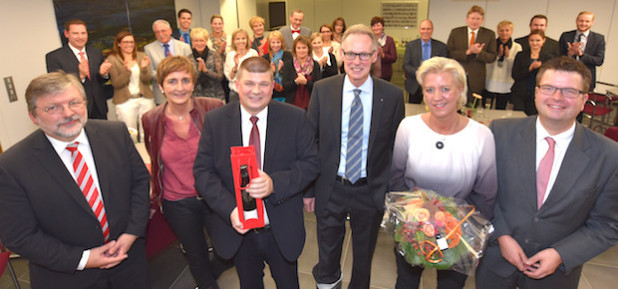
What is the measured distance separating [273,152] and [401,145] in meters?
0.80

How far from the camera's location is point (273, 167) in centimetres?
226

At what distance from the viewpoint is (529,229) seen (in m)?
2.04

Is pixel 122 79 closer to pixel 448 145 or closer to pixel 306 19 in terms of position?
pixel 448 145

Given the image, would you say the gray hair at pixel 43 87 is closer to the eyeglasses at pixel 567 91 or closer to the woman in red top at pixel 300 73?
the eyeglasses at pixel 567 91

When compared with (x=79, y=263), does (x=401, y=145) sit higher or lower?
higher

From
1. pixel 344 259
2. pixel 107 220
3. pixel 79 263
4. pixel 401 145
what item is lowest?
pixel 344 259

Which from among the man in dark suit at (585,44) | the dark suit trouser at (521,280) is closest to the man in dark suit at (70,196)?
the dark suit trouser at (521,280)

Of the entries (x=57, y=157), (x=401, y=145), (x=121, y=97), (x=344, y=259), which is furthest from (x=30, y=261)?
(x=121, y=97)

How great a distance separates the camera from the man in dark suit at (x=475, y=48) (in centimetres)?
614

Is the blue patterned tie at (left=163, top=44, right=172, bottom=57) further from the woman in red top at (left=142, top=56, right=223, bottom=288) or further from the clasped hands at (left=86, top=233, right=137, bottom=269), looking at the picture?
the clasped hands at (left=86, top=233, right=137, bottom=269)

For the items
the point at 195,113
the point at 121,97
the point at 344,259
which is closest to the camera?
the point at 195,113

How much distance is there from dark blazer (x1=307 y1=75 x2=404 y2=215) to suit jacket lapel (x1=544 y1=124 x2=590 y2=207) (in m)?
1.04

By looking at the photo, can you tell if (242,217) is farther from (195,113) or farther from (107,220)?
(195,113)

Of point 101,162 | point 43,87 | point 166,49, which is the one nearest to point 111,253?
point 101,162
